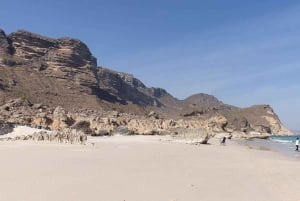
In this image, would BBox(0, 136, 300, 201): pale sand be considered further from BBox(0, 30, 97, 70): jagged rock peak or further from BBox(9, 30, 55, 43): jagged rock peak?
BBox(9, 30, 55, 43): jagged rock peak

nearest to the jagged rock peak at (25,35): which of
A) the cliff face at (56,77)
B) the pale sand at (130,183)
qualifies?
the cliff face at (56,77)

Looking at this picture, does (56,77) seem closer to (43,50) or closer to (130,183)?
(43,50)

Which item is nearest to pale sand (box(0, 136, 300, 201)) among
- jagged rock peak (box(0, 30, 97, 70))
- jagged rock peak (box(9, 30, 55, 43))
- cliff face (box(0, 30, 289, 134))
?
cliff face (box(0, 30, 289, 134))

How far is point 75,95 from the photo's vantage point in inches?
5379

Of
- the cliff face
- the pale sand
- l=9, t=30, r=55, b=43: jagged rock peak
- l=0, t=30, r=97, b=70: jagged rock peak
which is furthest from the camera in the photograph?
l=9, t=30, r=55, b=43: jagged rock peak

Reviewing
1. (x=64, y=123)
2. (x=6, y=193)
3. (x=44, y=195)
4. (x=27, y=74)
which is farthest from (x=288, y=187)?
(x=27, y=74)

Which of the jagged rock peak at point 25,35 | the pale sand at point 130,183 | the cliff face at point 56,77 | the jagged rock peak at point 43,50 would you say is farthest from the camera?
the jagged rock peak at point 25,35

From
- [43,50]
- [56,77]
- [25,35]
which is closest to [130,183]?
[56,77]

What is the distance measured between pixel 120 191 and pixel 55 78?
140m

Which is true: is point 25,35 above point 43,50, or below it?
above

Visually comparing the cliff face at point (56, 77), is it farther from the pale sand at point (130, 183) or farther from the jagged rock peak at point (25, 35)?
the pale sand at point (130, 183)

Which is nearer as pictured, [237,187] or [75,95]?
[237,187]

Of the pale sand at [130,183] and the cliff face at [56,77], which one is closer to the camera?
the pale sand at [130,183]

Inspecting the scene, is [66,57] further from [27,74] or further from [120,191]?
[120,191]
